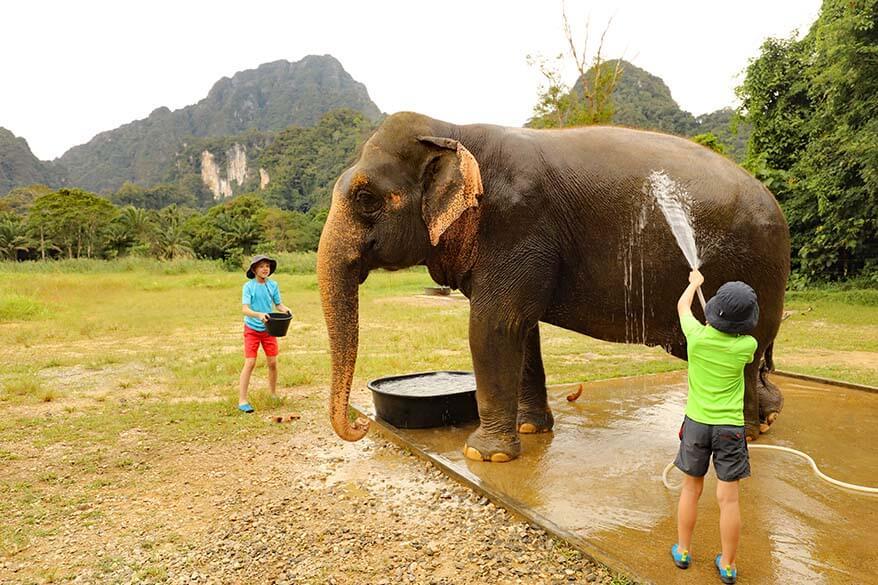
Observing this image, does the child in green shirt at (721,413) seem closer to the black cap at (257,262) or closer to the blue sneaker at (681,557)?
the blue sneaker at (681,557)

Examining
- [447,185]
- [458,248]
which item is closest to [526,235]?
[458,248]

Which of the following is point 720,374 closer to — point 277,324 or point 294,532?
point 294,532

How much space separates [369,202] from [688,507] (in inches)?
102

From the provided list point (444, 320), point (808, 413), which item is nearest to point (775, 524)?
point (808, 413)

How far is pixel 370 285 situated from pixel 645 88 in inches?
2125

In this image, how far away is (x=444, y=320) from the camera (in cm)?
1444

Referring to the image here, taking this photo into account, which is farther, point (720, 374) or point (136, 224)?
point (136, 224)

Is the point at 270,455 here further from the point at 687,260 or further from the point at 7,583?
the point at 687,260

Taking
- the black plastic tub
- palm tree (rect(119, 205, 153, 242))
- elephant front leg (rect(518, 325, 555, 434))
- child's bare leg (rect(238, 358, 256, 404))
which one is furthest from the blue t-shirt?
palm tree (rect(119, 205, 153, 242))

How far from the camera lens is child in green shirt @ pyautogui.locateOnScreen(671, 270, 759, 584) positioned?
8.68 ft

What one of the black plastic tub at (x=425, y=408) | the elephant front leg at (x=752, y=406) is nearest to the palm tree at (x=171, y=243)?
the black plastic tub at (x=425, y=408)

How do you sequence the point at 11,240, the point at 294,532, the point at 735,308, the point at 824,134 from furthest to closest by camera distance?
the point at 11,240 → the point at 824,134 → the point at 294,532 → the point at 735,308

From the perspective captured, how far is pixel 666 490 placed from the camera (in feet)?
12.2

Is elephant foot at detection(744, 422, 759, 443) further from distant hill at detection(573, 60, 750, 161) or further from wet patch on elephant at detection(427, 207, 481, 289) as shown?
distant hill at detection(573, 60, 750, 161)
